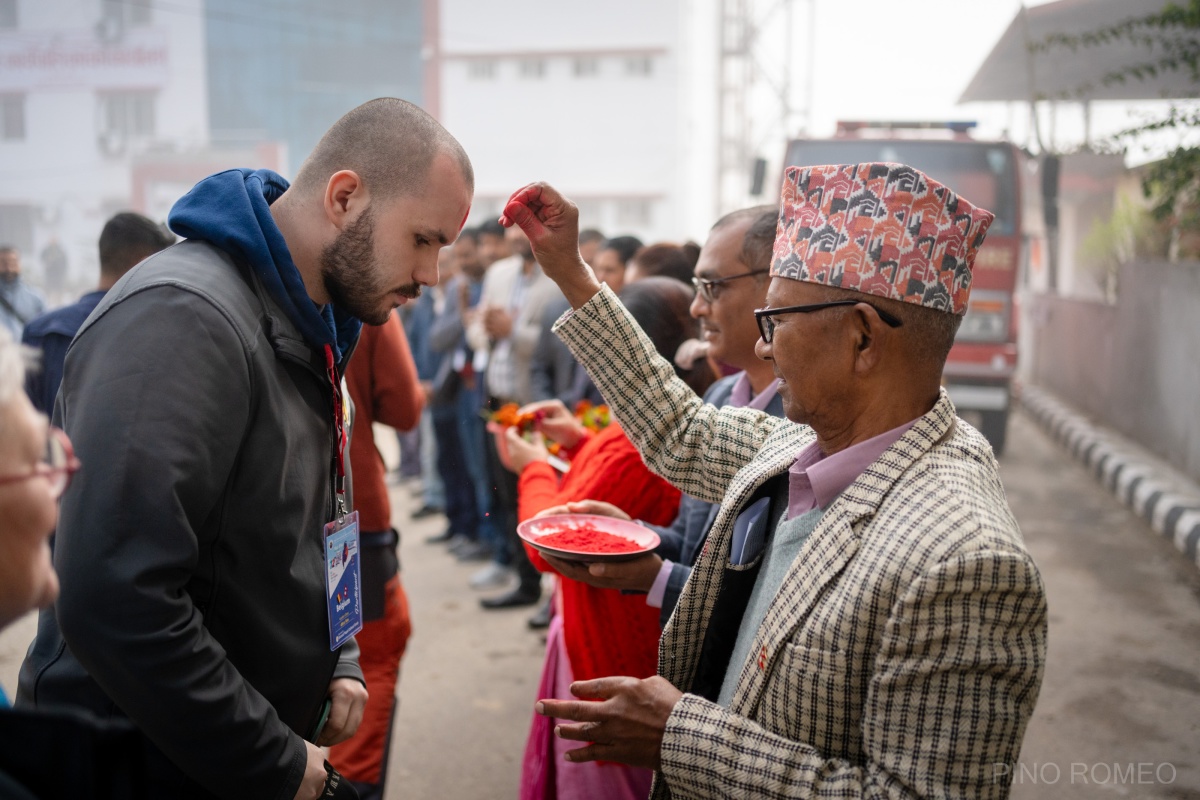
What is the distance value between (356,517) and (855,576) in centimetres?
106

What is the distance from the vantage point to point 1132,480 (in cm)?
804

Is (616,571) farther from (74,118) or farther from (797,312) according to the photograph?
(74,118)

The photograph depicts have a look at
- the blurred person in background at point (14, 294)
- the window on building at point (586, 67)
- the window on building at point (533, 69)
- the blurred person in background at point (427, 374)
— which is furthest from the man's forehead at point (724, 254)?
the window on building at point (533, 69)

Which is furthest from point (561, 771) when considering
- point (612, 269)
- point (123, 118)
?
point (123, 118)

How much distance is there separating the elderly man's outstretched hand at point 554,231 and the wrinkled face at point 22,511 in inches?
43.0

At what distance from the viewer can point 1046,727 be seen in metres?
4.15

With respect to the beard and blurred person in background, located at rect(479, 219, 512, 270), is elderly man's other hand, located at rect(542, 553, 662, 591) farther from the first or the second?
blurred person in background, located at rect(479, 219, 512, 270)

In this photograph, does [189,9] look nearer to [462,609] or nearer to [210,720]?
[462,609]

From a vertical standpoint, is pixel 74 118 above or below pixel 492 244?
above

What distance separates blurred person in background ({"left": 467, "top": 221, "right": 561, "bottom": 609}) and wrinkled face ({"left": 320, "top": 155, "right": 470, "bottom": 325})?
3642mm

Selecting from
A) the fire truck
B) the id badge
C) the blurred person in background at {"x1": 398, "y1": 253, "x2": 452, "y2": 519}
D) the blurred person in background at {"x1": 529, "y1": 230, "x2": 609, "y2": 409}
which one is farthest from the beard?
the fire truck

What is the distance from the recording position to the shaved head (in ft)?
5.99

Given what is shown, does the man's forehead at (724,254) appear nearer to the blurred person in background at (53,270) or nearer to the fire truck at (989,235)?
the fire truck at (989,235)

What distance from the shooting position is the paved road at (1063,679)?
147 inches
